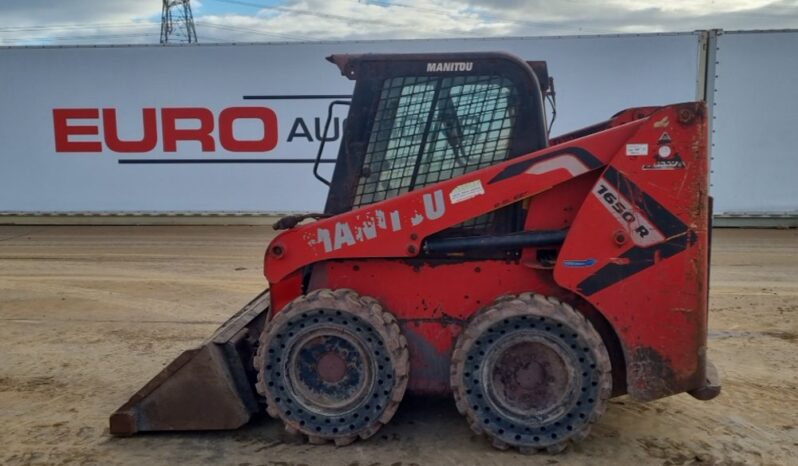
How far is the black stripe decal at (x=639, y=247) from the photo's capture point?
3.43m

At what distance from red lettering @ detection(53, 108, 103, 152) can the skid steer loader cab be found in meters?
8.99

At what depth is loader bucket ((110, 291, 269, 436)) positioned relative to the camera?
12.2 feet

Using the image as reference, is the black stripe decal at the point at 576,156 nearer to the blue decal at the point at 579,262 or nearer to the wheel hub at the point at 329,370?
the blue decal at the point at 579,262

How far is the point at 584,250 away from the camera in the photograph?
11.5 feet

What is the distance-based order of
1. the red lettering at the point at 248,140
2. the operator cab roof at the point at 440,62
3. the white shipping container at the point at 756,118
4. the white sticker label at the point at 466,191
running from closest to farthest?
the white sticker label at the point at 466,191
the operator cab roof at the point at 440,62
the white shipping container at the point at 756,118
the red lettering at the point at 248,140

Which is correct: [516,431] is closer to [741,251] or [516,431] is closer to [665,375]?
[665,375]

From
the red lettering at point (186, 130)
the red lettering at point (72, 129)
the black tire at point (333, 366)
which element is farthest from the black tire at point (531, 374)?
the red lettering at point (72, 129)

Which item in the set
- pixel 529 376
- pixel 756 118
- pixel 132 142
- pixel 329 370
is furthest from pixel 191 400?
pixel 756 118

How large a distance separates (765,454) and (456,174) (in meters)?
2.14

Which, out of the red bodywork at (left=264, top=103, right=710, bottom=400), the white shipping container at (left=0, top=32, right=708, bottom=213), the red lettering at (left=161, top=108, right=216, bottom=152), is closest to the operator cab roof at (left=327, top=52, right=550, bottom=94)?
the red bodywork at (left=264, top=103, right=710, bottom=400)

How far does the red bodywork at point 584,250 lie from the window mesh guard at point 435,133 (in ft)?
0.82

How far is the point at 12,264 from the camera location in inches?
349

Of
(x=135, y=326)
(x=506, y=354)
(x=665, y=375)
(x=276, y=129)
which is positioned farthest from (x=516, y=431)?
(x=276, y=129)

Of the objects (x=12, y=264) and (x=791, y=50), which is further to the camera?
(x=791, y=50)
